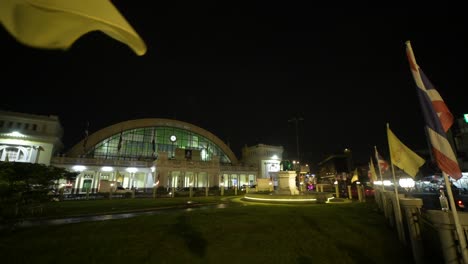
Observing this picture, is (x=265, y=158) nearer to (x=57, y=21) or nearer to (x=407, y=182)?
(x=407, y=182)

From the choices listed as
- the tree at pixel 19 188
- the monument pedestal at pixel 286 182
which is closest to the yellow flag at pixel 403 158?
the monument pedestal at pixel 286 182

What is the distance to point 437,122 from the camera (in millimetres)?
4535

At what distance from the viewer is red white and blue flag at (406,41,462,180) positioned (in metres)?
4.38

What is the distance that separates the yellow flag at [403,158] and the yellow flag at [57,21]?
1035cm

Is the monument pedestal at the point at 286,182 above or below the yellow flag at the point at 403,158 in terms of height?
below

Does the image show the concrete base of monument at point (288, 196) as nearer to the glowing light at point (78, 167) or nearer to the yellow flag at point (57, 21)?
the yellow flag at point (57, 21)

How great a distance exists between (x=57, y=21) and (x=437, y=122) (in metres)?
6.60

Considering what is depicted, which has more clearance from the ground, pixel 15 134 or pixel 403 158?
pixel 15 134

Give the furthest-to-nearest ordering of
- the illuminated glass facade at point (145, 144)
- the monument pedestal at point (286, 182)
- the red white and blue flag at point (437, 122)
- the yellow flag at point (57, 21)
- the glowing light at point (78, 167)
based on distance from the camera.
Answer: the illuminated glass facade at point (145, 144)
the glowing light at point (78, 167)
the monument pedestal at point (286, 182)
the red white and blue flag at point (437, 122)
the yellow flag at point (57, 21)

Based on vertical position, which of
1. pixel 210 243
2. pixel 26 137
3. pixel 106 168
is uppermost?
pixel 26 137

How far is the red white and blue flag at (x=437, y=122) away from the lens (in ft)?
14.4

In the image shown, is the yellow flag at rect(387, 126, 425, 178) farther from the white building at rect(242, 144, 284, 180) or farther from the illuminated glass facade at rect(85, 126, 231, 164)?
the white building at rect(242, 144, 284, 180)

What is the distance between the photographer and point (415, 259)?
5.65 meters

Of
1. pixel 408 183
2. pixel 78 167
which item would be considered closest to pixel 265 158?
pixel 408 183
